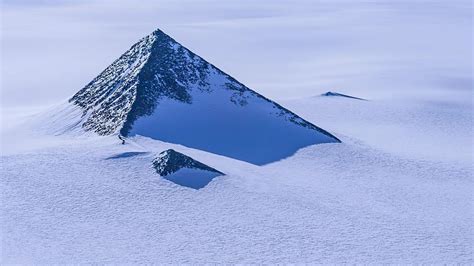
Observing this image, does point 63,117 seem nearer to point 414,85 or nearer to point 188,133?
point 188,133

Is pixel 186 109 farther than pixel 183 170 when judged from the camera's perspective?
Yes

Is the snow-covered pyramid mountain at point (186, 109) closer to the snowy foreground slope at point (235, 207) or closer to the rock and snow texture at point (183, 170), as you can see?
the snowy foreground slope at point (235, 207)

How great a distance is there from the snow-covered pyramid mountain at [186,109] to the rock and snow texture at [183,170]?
21.7ft

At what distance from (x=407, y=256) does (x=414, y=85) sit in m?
88.3

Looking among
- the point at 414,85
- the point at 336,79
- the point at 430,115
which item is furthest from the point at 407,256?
the point at 336,79

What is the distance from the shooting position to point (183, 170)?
52.8m

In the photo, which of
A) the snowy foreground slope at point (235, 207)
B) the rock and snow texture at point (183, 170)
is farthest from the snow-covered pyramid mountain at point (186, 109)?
the rock and snow texture at point (183, 170)

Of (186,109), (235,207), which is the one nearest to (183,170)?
(235,207)

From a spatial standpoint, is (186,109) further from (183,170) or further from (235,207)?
(235,207)

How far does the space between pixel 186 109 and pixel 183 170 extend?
40.4 ft

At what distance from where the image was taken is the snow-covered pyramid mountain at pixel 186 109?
6112 centimetres

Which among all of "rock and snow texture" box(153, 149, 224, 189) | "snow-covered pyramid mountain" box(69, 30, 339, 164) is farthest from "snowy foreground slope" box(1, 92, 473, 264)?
"snow-covered pyramid mountain" box(69, 30, 339, 164)

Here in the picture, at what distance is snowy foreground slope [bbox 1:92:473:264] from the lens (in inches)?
1628

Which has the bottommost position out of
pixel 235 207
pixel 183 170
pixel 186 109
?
pixel 235 207
